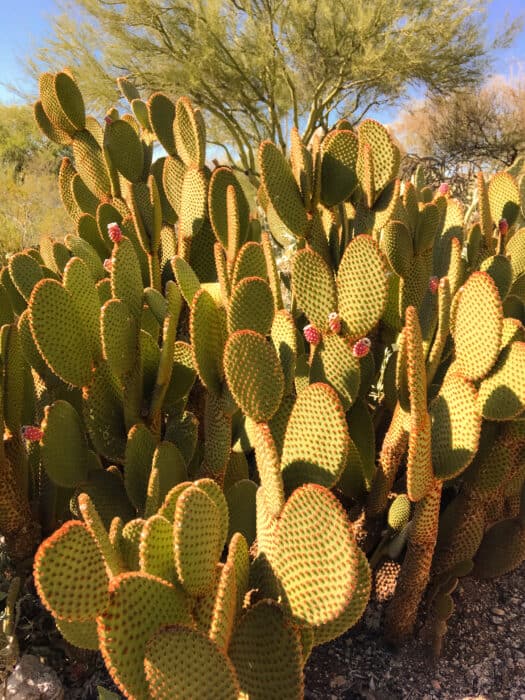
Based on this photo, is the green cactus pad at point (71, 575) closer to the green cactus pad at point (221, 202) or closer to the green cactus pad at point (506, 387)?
the green cactus pad at point (506, 387)

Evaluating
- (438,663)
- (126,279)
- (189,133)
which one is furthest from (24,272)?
(438,663)

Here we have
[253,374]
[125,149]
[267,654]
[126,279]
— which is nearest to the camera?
[267,654]

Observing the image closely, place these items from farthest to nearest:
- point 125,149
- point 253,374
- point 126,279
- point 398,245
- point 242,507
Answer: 1. point 125,149
2. point 398,245
3. point 126,279
4. point 242,507
5. point 253,374

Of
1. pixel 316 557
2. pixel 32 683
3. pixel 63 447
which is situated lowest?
pixel 32 683

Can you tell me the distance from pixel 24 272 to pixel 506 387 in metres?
1.45

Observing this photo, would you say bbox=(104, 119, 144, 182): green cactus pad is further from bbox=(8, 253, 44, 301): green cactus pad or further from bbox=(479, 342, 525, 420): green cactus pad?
bbox=(479, 342, 525, 420): green cactus pad

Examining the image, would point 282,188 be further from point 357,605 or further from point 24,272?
point 357,605

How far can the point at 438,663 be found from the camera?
4.87 ft

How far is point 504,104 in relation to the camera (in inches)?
671

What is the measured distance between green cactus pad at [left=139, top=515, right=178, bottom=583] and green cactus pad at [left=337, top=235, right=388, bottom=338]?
72 cm


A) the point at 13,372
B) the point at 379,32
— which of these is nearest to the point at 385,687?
the point at 13,372

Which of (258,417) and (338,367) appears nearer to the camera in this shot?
(258,417)

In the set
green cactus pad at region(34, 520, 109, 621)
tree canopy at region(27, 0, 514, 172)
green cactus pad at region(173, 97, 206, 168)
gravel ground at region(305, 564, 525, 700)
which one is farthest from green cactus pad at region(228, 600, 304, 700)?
tree canopy at region(27, 0, 514, 172)

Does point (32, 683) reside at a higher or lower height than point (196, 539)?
lower
